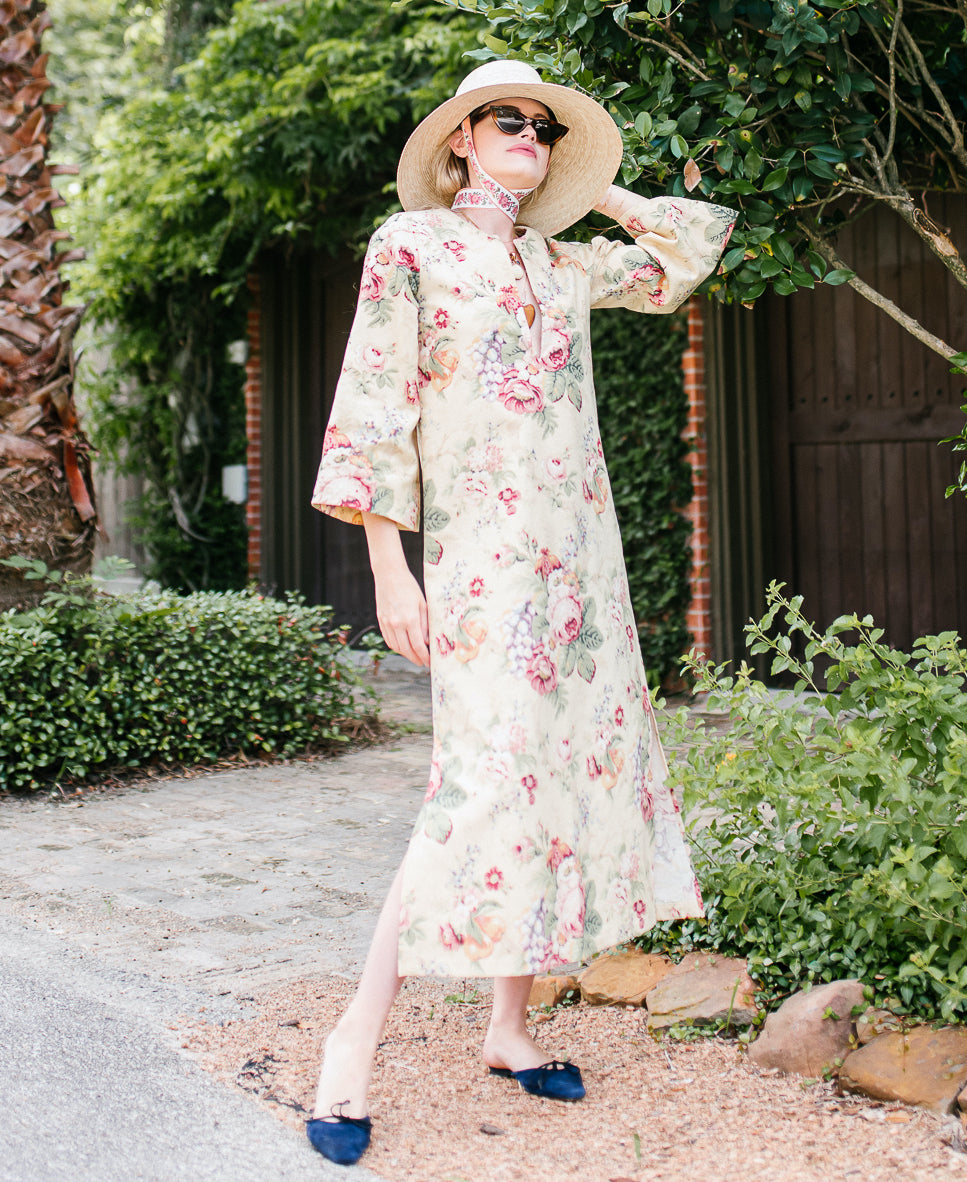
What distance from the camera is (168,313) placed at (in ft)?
33.6

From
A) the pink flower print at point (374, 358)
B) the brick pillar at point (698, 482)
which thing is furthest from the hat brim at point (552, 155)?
the brick pillar at point (698, 482)

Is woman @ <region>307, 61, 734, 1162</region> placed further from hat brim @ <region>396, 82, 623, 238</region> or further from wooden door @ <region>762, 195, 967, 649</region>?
wooden door @ <region>762, 195, 967, 649</region>

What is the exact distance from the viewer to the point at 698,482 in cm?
672

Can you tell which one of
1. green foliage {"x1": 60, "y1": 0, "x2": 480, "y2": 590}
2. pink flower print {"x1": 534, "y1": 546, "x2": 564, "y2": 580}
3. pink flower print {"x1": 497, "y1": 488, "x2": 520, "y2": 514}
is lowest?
pink flower print {"x1": 534, "y1": 546, "x2": 564, "y2": 580}

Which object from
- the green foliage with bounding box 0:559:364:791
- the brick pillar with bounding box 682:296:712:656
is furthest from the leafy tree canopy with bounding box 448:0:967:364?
the brick pillar with bounding box 682:296:712:656

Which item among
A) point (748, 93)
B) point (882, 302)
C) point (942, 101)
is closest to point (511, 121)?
point (748, 93)

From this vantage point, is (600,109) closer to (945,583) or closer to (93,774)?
(93,774)

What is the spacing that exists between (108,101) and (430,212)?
33.6ft

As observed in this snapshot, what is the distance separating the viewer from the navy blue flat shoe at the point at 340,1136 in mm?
1931

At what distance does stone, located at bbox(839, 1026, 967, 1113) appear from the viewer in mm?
2043

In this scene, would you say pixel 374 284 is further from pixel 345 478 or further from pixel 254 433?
pixel 254 433

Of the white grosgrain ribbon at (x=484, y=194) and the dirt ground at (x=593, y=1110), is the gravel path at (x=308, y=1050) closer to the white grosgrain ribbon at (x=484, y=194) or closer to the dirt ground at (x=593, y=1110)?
the dirt ground at (x=593, y=1110)

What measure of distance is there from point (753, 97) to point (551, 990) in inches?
79.8

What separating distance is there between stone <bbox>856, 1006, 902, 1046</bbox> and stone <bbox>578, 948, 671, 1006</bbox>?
1.64 ft
